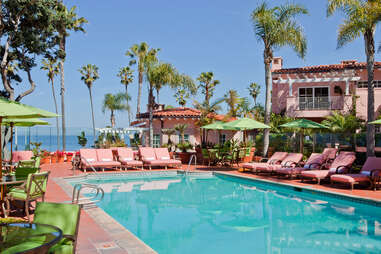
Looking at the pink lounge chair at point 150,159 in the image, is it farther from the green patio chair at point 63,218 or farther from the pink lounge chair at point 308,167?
the green patio chair at point 63,218

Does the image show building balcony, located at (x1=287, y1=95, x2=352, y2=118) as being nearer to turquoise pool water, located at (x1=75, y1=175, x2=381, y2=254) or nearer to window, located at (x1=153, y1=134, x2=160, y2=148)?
window, located at (x1=153, y1=134, x2=160, y2=148)

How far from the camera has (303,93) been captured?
2564 cm

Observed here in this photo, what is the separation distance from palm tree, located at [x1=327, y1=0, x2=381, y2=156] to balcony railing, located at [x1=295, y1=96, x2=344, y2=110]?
8.90 m

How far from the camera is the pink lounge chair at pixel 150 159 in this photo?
56.1 feet

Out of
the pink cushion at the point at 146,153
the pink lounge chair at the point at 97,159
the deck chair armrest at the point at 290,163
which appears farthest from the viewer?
the pink cushion at the point at 146,153

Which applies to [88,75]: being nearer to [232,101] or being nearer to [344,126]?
[232,101]

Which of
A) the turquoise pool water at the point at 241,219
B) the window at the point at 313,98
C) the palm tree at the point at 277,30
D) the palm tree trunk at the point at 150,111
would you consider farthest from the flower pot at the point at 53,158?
the window at the point at 313,98

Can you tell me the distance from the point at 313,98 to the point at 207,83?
15305 mm

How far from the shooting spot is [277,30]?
701 inches

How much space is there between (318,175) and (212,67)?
2651 cm

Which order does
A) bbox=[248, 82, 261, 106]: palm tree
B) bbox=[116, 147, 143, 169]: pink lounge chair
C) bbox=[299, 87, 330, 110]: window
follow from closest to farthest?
bbox=[116, 147, 143, 169]: pink lounge chair, bbox=[299, 87, 330, 110]: window, bbox=[248, 82, 261, 106]: palm tree

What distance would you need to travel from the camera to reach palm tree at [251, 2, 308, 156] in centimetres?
1784

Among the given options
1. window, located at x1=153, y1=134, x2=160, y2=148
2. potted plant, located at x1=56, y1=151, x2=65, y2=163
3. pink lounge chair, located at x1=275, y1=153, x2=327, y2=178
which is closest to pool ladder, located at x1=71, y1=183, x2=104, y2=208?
pink lounge chair, located at x1=275, y1=153, x2=327, y2=178

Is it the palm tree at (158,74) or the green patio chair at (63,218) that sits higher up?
the palm tree at (158,74)
